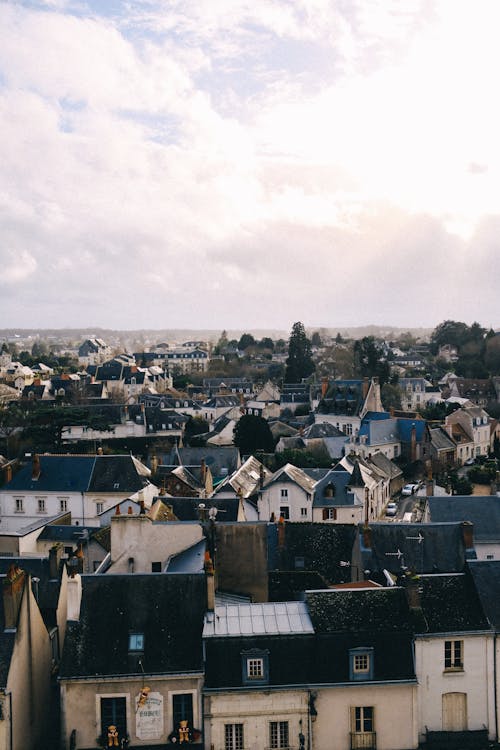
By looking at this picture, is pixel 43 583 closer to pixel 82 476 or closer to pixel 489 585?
pixel 489 585

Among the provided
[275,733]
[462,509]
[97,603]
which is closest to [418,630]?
[275,733]

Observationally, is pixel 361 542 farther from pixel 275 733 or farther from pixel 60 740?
pixel 60 740

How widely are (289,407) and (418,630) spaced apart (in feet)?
209

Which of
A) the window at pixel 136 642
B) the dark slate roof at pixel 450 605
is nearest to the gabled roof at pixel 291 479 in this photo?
the dark slate roof at pixel 450 605

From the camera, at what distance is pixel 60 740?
18.1 meters

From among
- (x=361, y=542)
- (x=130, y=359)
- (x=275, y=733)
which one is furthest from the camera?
(x=130, y=359)

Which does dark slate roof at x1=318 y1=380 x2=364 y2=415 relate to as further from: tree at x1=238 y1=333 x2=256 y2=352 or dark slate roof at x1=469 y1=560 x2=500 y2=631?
tree at x1=238 y1=333 x2=256 y2=352

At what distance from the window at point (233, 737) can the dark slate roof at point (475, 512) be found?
16.4m

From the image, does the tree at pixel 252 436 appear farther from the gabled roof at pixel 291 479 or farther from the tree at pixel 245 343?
the tree at pixel 245 343

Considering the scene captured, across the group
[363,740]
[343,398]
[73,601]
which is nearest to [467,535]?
[363,740]

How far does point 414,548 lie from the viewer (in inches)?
1055

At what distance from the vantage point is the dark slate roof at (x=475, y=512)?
3144 cm

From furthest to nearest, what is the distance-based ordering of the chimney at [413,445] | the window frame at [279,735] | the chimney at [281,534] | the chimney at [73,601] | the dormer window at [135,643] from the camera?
the chimney at [413,445]
the chimney at [281,534]
the chimney at [73,601]
the dormer window at [135,643]
the window frame at [279,735]

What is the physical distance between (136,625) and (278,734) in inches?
160
